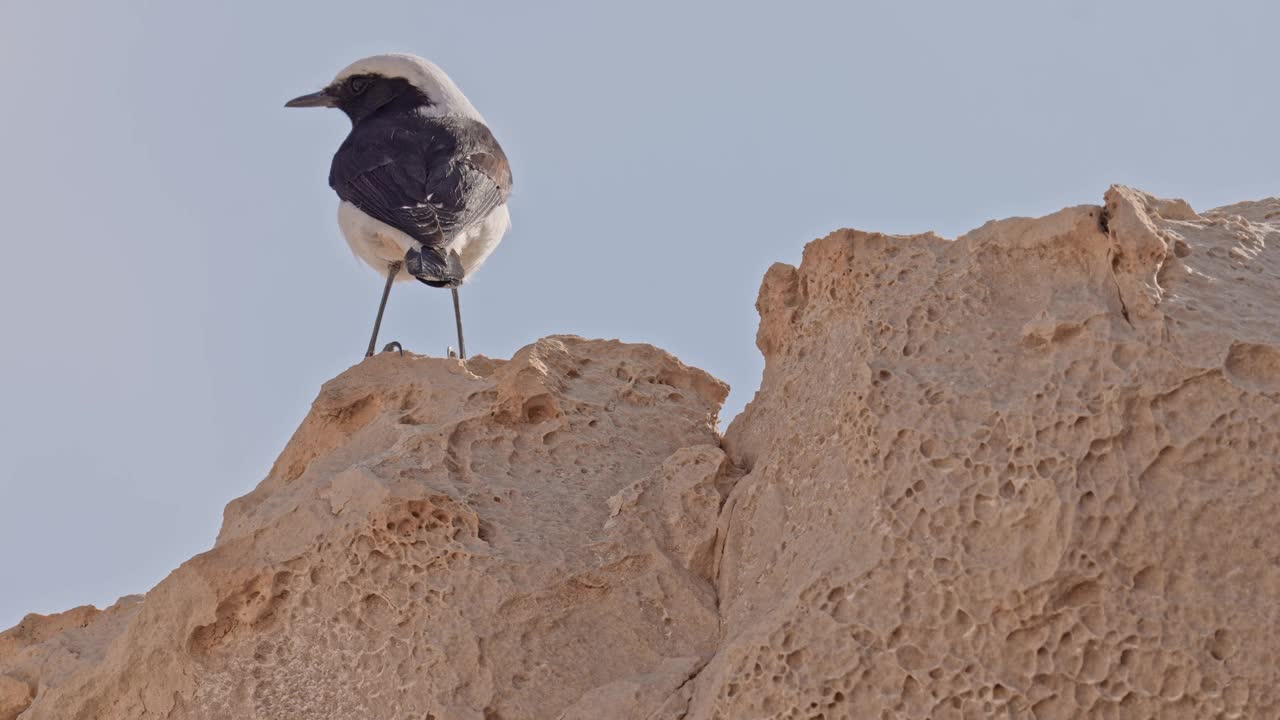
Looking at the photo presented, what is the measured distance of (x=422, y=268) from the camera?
7176mm

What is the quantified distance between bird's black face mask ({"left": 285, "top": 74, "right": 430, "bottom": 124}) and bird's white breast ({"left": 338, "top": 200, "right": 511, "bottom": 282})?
3.08 feet

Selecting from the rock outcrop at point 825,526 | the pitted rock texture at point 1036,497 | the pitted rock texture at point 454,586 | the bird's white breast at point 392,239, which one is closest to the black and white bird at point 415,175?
the bird's white breast at point 392,239

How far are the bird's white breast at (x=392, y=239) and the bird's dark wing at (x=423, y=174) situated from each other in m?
0.06

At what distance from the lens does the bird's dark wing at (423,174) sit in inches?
297

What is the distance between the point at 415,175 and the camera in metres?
7.80

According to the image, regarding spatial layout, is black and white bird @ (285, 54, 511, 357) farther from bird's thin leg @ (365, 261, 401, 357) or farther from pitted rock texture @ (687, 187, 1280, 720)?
pitted rock texture @ (687, 187, 1280, 720)

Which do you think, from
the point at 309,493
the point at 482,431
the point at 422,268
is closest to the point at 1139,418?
the point at 482,431

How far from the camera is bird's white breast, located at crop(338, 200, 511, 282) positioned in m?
7.80

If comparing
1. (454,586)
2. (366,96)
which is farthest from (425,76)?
(454,586)

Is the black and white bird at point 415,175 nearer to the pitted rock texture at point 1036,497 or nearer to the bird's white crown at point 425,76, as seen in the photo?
the bird's white crown at point 425,76

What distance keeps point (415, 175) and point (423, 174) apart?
5cm

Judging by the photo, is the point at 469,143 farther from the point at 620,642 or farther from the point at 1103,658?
the point at 1103,658

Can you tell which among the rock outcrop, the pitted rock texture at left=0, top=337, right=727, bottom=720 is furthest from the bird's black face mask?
the pitted rock texture at left=0, top=337, right=727, bottom=720

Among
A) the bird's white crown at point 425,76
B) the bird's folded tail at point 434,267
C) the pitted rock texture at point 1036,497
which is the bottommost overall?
the pitted rock texture at point 1036,497
